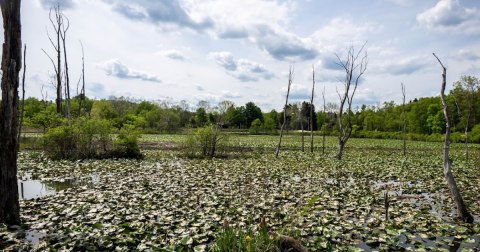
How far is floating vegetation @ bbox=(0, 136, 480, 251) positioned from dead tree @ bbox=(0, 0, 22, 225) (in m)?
0.53

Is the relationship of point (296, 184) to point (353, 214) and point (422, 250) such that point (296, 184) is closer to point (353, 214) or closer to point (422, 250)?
point (353, 214)

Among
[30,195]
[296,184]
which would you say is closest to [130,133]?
[30,195]

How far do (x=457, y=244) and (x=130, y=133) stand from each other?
15.7 meters

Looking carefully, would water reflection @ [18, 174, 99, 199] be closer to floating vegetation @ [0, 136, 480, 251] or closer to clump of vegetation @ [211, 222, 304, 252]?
floating vegetation @ [0, 136, 480, 251]

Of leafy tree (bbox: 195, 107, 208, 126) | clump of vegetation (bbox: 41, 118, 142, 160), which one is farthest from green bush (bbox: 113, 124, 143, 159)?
leafy tree (bbox: 195, 107, 208, 126)

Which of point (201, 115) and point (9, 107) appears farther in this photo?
point (201, 115)

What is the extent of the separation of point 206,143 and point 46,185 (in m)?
9.67

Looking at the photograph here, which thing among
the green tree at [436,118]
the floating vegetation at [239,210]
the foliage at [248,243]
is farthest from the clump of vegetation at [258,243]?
the green tree at [436,118]

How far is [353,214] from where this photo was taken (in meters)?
6.50

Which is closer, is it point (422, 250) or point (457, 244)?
point (422, 250)

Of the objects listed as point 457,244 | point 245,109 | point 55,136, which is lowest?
point 457,244

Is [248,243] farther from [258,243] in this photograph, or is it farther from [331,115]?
[331,115]

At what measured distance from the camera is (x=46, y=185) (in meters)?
9.34

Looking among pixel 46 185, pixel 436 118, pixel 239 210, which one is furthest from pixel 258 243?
pixel 436 118
